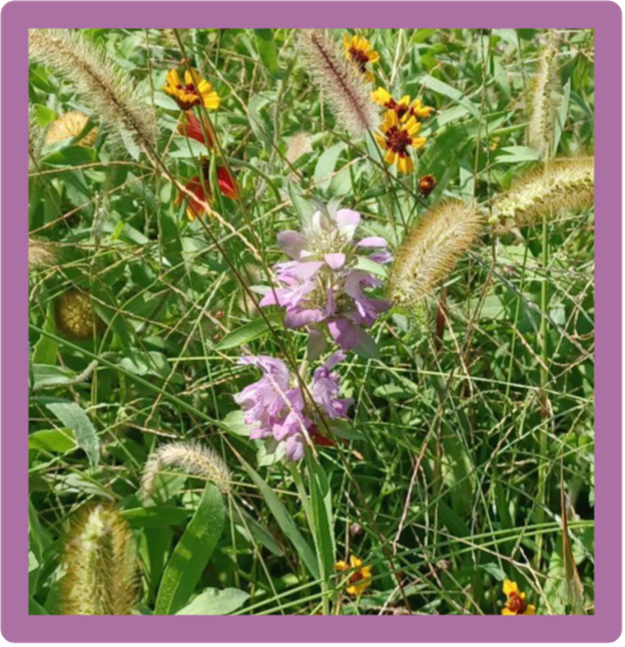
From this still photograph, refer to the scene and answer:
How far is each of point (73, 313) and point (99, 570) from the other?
2.55 ft

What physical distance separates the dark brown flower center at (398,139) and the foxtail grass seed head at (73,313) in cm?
56

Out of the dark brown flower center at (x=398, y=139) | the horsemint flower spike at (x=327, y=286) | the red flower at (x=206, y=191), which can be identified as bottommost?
the horsemint flower spike at (x=327, y=286)

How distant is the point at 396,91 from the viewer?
1707 mm

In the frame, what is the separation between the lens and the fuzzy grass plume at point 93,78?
1.15m

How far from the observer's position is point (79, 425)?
1.25m

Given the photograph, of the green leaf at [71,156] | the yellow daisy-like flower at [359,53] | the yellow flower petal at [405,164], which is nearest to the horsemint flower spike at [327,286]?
the yellow flower petal at [405,164]

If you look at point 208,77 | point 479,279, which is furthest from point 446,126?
point 208,77

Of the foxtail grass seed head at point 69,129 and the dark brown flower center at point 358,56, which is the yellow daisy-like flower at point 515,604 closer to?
the dark brown flower center at point 358,56

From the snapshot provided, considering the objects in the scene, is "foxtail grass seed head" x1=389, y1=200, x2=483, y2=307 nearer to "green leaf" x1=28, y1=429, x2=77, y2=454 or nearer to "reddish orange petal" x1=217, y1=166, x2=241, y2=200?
"reddish orange petal" x1=217, y1=166, x2=241, y2=200

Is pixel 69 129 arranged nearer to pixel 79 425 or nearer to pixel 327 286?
pixel 79 425

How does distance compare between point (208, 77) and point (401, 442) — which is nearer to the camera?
point (401, 442)

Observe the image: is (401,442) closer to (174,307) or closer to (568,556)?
(568,556)

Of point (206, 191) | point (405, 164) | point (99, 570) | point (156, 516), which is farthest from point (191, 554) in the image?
point (405, 164)

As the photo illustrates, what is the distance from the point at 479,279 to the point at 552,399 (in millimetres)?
258
